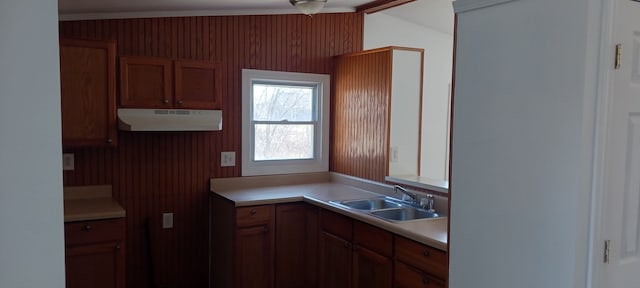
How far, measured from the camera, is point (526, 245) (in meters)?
1.59

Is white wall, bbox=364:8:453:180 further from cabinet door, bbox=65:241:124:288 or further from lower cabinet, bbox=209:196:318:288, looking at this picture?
cabinet door, bbox=65:241:124:288

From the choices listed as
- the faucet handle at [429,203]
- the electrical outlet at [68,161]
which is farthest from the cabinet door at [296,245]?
the electrical outlet at [68,161]

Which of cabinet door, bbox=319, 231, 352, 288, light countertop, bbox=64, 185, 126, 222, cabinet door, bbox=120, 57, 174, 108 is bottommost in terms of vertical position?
cabinet door, bbox=319, 231, 352, 288

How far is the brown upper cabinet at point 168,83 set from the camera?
3.20 meters

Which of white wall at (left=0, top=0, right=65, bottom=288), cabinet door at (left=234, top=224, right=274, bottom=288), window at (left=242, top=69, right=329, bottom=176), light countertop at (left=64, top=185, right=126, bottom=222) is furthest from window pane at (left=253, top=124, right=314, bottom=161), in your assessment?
white wall at (left=0, top=0, right=65, bottom=288)

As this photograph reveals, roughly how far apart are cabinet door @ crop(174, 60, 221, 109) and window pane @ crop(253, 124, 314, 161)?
0.61 metres

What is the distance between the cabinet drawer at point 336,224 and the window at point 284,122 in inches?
33.2

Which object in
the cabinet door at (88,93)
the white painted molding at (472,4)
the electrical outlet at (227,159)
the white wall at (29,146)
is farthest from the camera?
the electrical outlet at (227,159)

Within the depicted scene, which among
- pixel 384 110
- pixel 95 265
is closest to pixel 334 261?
pixel 384 110

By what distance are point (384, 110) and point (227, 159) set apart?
1.38 metres

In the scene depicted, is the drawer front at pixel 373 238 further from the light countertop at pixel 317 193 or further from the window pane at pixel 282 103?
the window pane at pixel 282 103

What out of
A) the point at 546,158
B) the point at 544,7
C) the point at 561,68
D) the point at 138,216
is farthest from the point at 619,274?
the point at 138,216

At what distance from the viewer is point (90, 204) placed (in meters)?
3.12

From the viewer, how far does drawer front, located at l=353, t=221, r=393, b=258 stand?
9.15 feet
